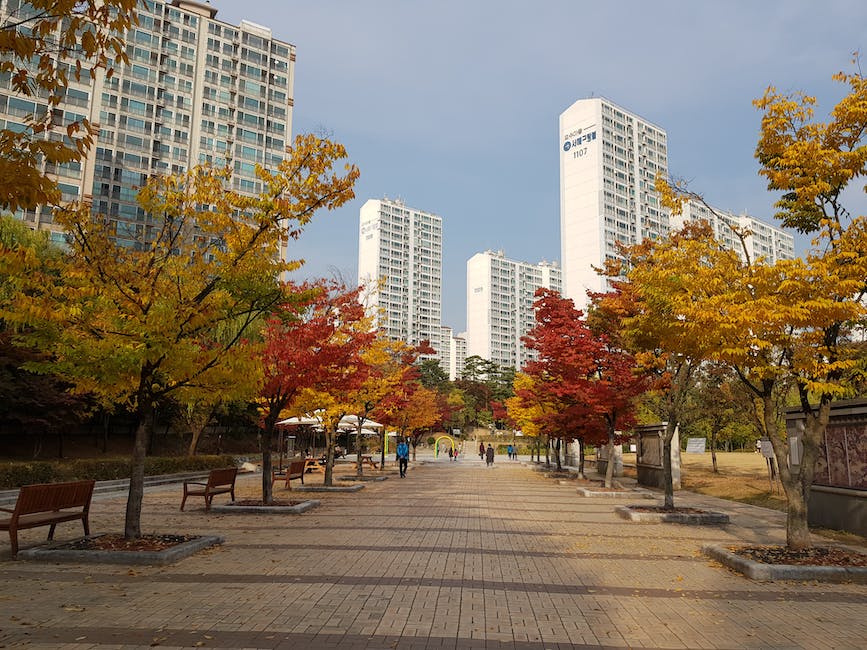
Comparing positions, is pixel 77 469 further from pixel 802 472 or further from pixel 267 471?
pixel 802 472

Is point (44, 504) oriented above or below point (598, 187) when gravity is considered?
below

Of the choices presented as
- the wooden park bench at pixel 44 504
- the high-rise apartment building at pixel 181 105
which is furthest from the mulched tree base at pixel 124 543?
the high-rise apartment building at pixel 181 105

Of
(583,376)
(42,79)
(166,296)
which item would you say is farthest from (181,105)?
(42,79)

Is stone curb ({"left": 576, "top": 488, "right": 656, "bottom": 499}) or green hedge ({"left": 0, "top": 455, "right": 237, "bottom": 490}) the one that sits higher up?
green hedge ({"left": 0, "top": 455, "right": 237, "bottom": 490})

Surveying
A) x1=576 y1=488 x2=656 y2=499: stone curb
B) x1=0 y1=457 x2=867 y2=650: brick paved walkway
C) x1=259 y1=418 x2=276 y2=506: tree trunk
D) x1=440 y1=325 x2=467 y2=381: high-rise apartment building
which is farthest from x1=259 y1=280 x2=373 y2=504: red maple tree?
x1=440 y1=325 x2=467 y2=381: high-rise apartment building

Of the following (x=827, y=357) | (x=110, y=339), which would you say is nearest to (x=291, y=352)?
(x=110, y=339)

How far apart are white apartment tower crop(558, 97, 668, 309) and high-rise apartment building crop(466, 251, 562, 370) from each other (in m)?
69.2

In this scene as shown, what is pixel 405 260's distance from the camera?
154125 mm

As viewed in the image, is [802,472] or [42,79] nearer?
[42,79]

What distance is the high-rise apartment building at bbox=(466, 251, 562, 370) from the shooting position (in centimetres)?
16800

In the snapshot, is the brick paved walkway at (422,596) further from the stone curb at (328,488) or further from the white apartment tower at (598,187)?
the white apartment tower at (598,187)

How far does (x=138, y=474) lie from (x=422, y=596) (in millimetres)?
5494

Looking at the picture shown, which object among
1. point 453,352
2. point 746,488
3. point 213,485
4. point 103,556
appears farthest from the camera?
point 453,352

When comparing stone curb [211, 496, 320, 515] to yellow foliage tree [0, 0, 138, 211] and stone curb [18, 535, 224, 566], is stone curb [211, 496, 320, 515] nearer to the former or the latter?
stone curb [18, 535, 224, 566]
